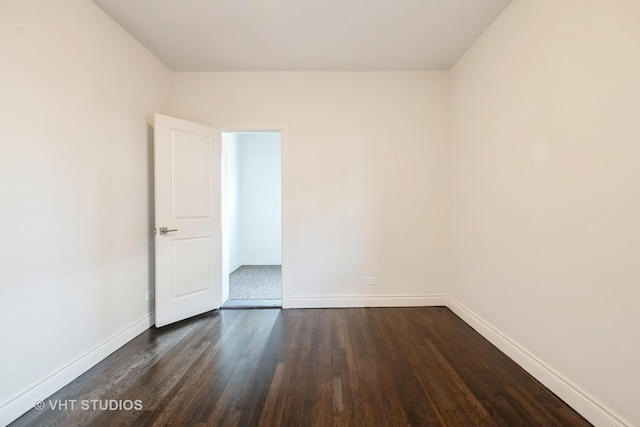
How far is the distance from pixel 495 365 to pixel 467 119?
7.36ft

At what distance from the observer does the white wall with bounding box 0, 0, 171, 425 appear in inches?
59.4

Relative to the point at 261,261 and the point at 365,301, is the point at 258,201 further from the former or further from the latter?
the point at 365,301

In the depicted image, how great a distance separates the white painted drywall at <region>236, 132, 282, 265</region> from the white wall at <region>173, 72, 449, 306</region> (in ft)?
8.39

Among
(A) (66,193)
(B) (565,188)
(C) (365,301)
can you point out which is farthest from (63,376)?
(B) (565,188)

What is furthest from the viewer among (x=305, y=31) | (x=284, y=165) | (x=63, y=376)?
(x=284, y=165)

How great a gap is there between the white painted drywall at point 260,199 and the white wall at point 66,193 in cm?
309

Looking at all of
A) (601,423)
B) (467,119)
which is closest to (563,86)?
(467,119)

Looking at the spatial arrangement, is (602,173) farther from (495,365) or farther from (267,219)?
(267,219)

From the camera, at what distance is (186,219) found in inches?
111

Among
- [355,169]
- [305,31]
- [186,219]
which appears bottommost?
[186,219]

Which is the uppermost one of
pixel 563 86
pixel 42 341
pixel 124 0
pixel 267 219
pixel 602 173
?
pixel 124 0

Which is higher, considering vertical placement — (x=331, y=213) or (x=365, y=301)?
(x=331, y=213)

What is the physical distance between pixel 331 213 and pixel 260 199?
2957 millimetres

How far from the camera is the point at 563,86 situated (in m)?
1.67
